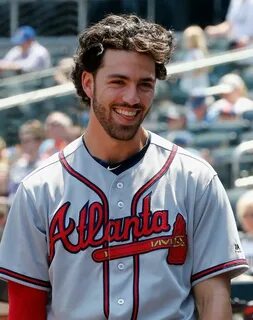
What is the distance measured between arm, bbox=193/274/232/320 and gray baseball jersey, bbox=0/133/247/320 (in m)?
0.02

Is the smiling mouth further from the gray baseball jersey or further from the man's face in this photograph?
the gray baseball jersey

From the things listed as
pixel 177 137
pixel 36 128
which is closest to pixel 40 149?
pixel 36 128

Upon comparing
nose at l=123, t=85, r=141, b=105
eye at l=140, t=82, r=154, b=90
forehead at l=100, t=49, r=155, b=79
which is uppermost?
forehead at l=100, t=49, r=155, b=79

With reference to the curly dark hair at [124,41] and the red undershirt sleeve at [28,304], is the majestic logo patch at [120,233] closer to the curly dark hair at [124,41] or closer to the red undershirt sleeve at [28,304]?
→ the red undershirt sleeve at [28,304]

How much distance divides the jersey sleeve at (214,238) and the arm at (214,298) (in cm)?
2

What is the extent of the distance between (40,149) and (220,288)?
21.9 feet

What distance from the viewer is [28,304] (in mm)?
3738

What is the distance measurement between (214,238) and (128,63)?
0.55 m

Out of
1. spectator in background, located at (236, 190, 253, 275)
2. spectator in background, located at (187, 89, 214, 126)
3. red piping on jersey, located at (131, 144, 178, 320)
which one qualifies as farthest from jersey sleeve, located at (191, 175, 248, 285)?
spectator in background, located at (187, 89, 214, 126)

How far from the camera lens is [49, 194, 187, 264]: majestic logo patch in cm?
363

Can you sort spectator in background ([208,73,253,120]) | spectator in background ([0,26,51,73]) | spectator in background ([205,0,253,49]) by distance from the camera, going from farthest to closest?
spectator in background ([0,26,51,73]) → spectator in background ([205,0,253,49]) → spectator in background ([208,73,253,120])

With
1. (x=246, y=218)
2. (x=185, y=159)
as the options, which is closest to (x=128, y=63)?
(x=185, y=159)

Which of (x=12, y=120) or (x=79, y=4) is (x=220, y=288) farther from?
(x=79, y=4)

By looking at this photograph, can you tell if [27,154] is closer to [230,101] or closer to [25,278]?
[230,101]
